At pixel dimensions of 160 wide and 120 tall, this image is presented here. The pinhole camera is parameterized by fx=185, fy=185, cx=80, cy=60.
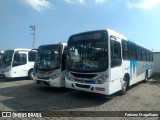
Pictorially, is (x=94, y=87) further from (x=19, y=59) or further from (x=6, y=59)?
(x=6, y=59)

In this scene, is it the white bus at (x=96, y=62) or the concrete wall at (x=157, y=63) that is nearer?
the white bus at (x=96, y=62)

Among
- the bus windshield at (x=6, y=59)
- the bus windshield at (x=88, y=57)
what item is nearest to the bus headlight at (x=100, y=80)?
the bus windshield at (x=88, y=57)

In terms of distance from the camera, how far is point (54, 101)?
27.4ft

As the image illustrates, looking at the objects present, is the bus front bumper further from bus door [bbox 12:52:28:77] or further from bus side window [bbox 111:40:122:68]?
bus door [bbox 12:52:28:77]

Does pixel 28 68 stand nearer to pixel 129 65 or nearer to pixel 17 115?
pixel 129 65

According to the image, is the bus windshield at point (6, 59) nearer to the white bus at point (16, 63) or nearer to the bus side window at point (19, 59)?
the white bus at point (16, 63)

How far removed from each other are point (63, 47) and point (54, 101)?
10.9 ft

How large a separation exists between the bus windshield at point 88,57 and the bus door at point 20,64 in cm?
739

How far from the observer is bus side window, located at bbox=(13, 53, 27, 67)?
15.0m

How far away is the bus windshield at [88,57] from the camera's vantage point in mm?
8016

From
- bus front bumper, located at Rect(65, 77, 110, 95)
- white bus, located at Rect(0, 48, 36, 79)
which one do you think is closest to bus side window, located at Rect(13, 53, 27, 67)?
white bus, located at Rect(0, 48, 36, 79)

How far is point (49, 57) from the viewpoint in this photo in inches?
420

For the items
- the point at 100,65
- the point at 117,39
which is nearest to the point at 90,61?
the point at 100,65

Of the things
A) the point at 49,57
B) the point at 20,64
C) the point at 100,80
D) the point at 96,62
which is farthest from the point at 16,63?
the point at 100,80
